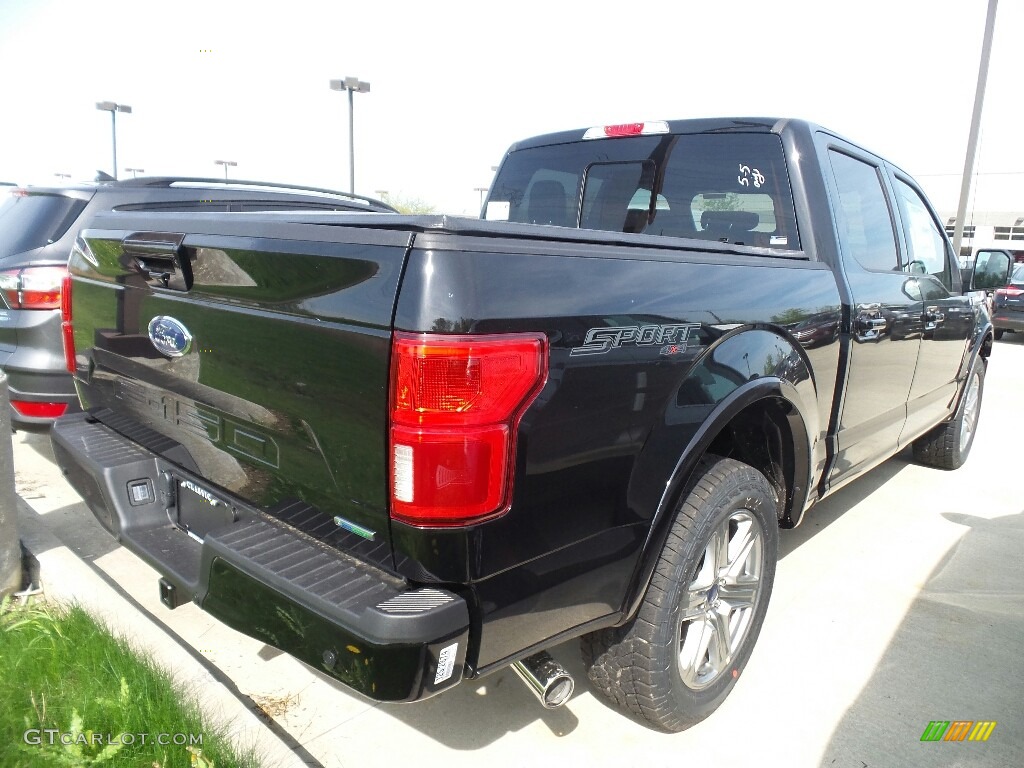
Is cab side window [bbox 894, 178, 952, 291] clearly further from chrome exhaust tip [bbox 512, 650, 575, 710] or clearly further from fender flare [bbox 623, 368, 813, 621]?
chrome exhaust tip [bbox 512, 650, 575, 710]

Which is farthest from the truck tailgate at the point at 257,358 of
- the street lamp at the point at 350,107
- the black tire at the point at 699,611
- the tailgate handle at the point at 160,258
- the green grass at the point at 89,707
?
the street lamp at the point at 350,107

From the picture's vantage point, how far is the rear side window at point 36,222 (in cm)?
414

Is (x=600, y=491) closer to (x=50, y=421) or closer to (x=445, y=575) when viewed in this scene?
(x=445, y=575)

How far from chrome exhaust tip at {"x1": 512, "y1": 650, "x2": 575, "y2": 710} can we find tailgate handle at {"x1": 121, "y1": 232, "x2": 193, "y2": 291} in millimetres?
1402

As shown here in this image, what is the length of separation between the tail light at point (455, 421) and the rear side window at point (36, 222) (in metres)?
3.54

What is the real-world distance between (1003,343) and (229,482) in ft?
51.3

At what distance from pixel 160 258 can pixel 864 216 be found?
2.95m

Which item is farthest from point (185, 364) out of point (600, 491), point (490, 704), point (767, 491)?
point (767, 491)

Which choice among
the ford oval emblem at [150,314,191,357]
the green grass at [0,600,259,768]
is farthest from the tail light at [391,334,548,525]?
the green grass at [0,600,259,768]

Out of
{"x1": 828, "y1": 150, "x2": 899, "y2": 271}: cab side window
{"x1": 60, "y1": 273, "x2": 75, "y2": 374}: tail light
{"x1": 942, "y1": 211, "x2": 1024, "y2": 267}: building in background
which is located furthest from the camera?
{"x1": 942, "y1": 211, "x2": 1024, "y2": 267}: building in background

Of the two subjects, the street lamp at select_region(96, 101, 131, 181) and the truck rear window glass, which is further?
the street lamp at select_region(96, 101, 131, 181)

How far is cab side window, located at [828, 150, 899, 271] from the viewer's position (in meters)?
3.19

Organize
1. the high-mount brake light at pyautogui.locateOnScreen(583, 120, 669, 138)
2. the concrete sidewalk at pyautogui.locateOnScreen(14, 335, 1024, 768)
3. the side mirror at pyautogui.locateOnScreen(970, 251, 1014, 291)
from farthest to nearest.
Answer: the side mirror at pyautogui.locateOnScreen(970, 251, 1014, 291), the high-mount brake light at pyautogui.locateOnScreen(583, 120, 669, 138), the concrete sidewalk at pyautogui.locateOnScreen(14, 335, 1024, 768)

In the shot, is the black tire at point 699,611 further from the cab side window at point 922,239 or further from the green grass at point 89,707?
the cab side window at point 922,239
